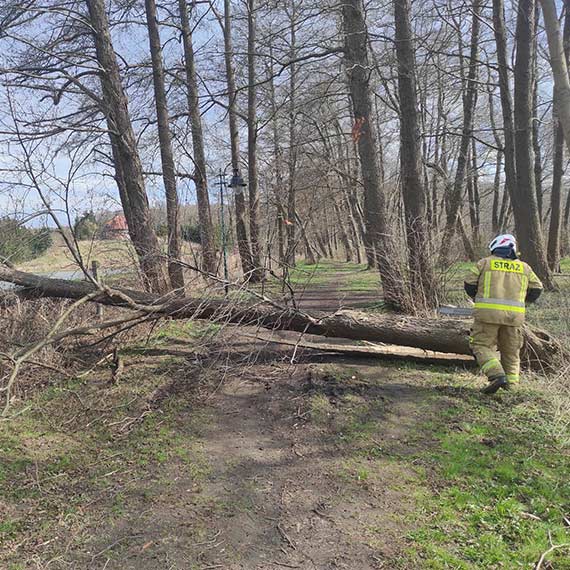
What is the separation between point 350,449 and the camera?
12.9 feet

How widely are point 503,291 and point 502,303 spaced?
0.43 feet

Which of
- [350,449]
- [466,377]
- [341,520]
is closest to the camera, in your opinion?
[341,520]

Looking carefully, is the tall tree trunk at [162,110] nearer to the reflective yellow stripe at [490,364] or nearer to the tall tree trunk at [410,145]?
the tall tree trunk at [410,145]

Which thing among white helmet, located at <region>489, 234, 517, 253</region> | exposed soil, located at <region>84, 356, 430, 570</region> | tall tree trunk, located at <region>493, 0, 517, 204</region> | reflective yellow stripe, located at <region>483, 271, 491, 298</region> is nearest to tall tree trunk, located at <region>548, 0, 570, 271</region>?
tall tree trunk, located at <region>493, 0, 517, 204</region>

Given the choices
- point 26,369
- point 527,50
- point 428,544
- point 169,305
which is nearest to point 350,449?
point 428,544

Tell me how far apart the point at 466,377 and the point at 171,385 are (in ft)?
11.7

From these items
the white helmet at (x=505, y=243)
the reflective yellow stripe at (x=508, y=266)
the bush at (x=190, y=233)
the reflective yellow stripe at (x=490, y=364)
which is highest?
the bush at (x=190, y=233)

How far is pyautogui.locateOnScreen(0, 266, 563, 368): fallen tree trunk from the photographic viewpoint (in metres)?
5.50

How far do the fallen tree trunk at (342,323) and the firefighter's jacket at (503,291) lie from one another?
0.82 meters

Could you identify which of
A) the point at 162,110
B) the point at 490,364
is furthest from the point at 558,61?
the point at 162,110

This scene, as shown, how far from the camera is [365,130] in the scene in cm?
844

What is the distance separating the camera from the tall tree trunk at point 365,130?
8.19m

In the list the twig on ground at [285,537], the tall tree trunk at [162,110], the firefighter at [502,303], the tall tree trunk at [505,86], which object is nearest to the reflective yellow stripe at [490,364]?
A: the firefighter at [502,303]

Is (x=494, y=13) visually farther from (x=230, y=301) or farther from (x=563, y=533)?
(x=563, y=533)
